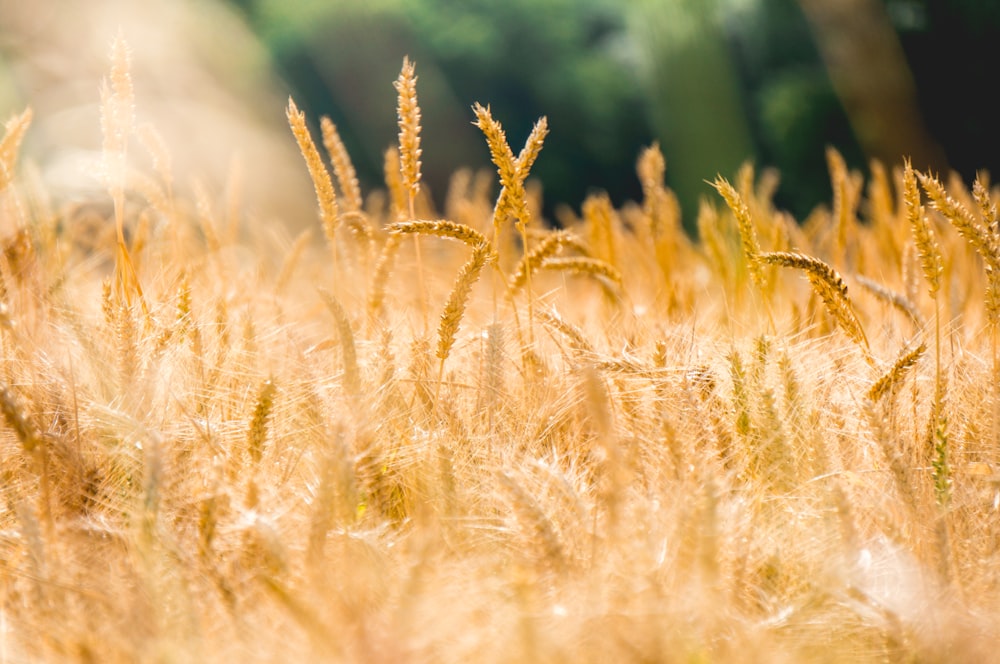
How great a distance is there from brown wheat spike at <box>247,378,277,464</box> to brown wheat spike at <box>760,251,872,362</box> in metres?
0.45

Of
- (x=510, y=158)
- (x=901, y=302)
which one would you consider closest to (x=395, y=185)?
(x=510, y=158)

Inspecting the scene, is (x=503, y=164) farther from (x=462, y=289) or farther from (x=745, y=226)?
(x=745, y=226)

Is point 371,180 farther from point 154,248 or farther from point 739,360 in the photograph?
point 739,360

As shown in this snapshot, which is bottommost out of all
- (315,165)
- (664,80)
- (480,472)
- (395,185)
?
(480,472)

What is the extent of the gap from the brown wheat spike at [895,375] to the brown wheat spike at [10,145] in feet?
2.94

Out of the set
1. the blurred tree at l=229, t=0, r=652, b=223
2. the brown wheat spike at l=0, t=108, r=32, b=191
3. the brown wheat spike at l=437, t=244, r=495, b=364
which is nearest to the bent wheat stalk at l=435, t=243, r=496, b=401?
the brown wheat spike at l=437, t=244, r=495, b=364

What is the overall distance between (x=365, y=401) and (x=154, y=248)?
31.2 inches

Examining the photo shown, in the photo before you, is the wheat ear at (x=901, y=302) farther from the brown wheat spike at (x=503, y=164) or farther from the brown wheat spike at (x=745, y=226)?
the brown wheat spike at (x=503, y=164)

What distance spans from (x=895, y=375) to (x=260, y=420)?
22.7 inches

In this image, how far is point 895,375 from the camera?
0.72 meters

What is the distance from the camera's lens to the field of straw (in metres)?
0.49

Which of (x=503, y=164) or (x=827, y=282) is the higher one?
(x=503, y=164)

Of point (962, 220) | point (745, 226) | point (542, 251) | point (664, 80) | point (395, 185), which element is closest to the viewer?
point (962, 220)

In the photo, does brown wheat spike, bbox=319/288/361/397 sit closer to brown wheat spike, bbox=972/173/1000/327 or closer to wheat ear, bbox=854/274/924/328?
brown wheat spike, bbox=972/173/1000/327
